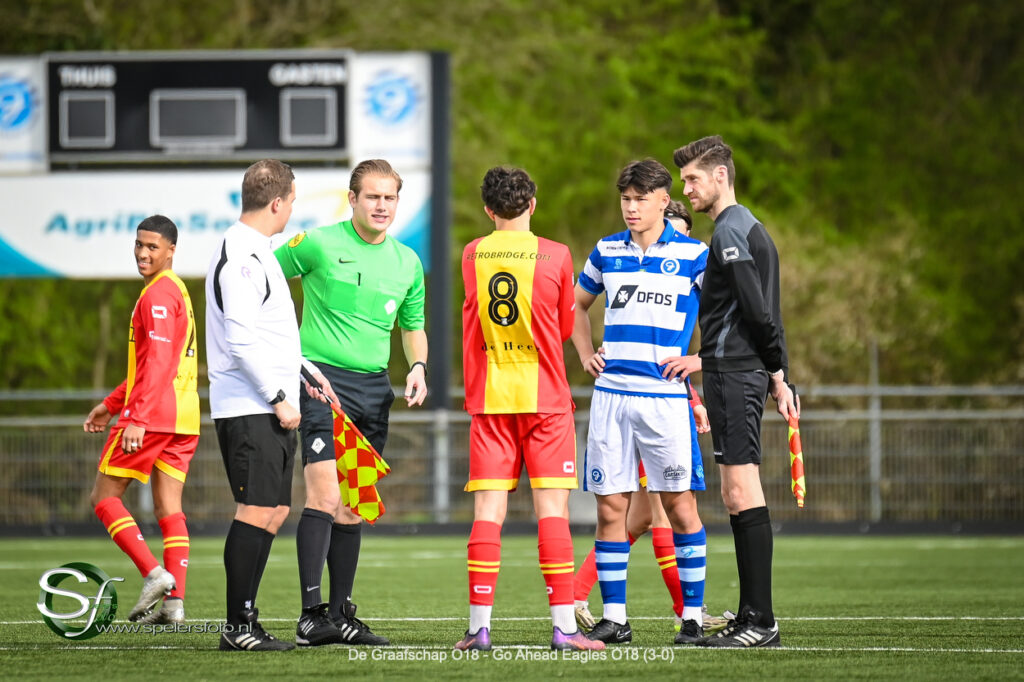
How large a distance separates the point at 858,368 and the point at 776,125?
10.9 meters

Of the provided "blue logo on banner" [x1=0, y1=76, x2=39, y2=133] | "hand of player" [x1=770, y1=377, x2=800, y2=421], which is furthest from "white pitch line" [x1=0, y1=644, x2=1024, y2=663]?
"blue logo on banner" [x1=0, y1=76, x2=39, y2=133]

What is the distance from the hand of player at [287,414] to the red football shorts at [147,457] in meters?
1.69

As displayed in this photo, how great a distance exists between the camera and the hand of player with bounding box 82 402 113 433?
7539mm

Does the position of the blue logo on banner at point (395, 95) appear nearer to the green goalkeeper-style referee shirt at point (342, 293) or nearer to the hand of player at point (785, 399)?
the green goalkeeper-style referee shirt at point (342, 293)

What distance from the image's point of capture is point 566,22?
2730 centimetres

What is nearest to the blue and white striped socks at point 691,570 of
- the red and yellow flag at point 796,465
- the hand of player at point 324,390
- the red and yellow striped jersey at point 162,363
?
the red and yellow flag at point 796,465

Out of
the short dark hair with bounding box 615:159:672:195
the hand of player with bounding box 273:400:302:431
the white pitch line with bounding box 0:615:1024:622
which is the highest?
the short dark hair with bounding box 615:159:672:195

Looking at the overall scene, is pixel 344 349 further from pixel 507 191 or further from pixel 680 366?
pixel 680 366

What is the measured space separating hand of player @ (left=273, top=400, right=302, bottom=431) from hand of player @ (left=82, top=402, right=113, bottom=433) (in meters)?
1.95

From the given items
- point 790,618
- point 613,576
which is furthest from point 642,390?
point 790,618

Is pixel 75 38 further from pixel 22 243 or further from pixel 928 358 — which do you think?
pixel 928 358

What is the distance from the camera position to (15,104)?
16.7 meters

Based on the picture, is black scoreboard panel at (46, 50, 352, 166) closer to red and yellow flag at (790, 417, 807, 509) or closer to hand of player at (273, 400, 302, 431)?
red and yellow flag at (790, 417, 807, 509)

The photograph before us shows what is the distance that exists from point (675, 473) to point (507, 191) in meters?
1.42
